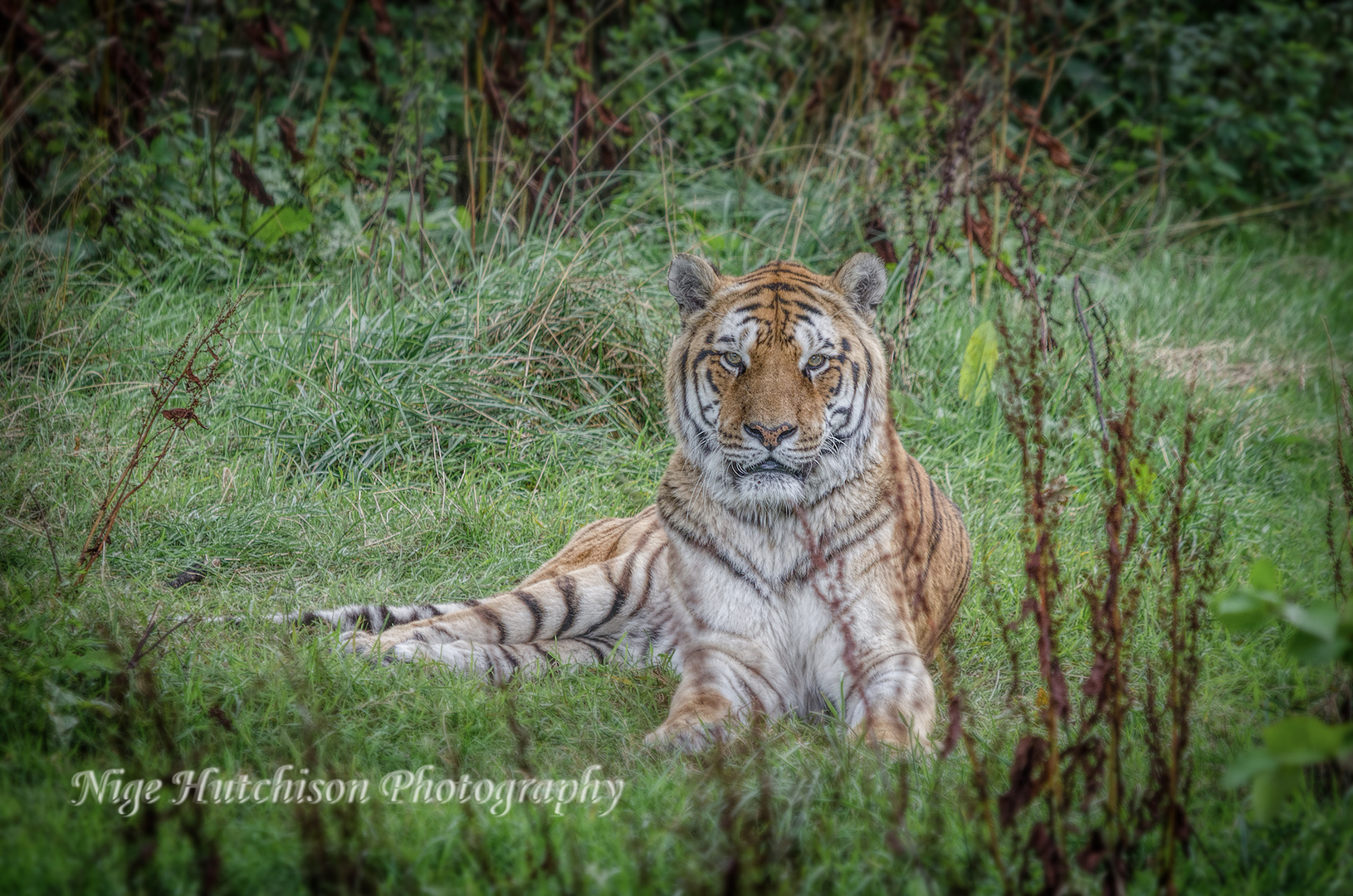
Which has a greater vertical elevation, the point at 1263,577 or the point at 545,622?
the point at 1263,577

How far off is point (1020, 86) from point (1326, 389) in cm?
453

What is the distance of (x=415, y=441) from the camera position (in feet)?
17.9

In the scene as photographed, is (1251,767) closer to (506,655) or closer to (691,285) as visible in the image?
(691,285)

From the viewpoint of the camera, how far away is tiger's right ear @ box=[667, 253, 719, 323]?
392cm

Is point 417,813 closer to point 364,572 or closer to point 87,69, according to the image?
point 364,572

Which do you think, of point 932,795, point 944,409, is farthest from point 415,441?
point 932,795

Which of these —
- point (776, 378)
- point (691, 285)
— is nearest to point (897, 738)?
point (776, 378)

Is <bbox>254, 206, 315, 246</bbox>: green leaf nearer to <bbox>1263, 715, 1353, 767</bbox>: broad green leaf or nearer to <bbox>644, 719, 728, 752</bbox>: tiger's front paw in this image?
<bbox>644, 719, 728, 752</bbox>: tiger's front paw

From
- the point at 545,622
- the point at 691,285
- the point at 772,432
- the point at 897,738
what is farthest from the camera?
the point at 545,622

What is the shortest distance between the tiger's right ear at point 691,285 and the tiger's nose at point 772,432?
0.64m

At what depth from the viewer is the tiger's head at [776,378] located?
358cm

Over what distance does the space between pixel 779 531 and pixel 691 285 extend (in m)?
0.94

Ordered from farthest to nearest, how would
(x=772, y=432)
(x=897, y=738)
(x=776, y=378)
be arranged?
(x=776, y=378), (x=772, y=432), (x=897, y=738)

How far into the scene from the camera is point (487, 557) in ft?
15.8
